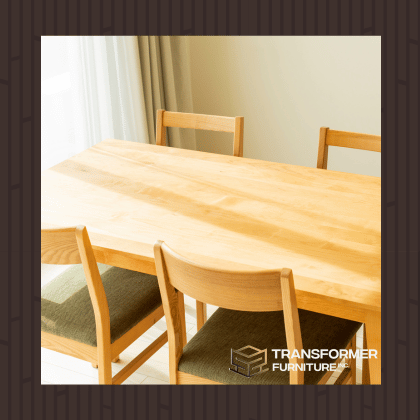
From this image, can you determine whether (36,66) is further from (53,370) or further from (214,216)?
(53,370)

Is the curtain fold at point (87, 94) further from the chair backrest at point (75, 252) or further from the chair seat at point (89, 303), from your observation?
the chair backrest at point (75, 252)

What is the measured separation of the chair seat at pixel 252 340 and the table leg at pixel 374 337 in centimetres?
14

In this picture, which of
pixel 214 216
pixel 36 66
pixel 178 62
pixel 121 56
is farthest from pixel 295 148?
pixel 36 66

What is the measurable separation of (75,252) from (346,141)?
3.78 ft

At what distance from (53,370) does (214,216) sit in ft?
3.26

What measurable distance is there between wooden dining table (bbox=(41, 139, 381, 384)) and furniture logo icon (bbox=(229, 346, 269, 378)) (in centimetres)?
22

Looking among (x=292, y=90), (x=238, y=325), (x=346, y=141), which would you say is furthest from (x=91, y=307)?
(x=292, y=90)

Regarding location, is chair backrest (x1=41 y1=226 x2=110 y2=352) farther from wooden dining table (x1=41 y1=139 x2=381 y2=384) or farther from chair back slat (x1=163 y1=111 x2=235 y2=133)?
chair back slat (x1=163 y1=111 x2=235 y2=133)

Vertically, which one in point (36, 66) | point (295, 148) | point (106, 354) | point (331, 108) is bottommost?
point (106, 354)

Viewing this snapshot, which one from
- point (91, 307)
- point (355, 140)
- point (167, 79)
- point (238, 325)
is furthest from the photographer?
point (167, 79)

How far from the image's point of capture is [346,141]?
7.16 feet

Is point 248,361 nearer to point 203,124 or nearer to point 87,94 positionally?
point 203,124

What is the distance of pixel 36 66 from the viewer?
89cm

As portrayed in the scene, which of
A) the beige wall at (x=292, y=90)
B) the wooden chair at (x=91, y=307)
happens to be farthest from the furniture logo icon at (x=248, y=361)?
the beige wall at (x=292, y=90)
